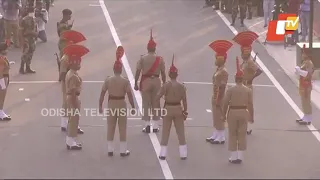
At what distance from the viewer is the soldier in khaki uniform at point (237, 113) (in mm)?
16328

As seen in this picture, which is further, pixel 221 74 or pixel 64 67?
pixel 64 67

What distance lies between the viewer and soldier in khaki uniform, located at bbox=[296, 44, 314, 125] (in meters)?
18.8

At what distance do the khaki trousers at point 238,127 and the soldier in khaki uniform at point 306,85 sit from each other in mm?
2945

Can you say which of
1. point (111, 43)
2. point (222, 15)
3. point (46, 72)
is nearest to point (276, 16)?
point (222, 15)

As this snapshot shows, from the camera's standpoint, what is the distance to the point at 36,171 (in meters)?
16.0

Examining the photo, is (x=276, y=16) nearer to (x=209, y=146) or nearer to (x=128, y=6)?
(x=128, y=6)

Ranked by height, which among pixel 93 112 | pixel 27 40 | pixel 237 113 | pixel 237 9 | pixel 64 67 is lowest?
pixel 93 112

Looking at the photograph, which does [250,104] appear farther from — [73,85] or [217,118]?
[73,85]

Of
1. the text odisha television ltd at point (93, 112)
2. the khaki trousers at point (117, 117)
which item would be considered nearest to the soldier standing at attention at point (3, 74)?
the text odisha television ltd at point (93, 112)

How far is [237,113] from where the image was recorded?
53.7ft

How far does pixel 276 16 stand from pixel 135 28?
4697 millimetres

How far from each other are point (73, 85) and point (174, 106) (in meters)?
2.10

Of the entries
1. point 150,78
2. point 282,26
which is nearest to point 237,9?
point 282,26

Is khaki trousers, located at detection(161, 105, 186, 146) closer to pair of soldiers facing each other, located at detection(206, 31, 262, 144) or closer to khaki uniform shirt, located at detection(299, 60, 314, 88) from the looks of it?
pair of soldiers facing each other, located at detection(206, 31, 262, 144)
